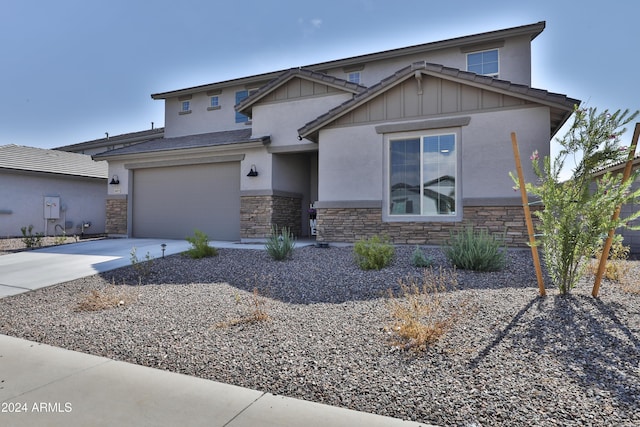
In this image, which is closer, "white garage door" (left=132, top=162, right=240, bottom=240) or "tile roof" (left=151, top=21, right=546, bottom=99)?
"tile roof" (left=151, top=21, right=546, bottom=99)

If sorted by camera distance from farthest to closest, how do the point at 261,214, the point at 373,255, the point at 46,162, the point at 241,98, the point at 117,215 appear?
1. the point at 46,162
2. the point at 241,98
3. the point at 117,215
4. the point at 261,214
5. the point at 373,255

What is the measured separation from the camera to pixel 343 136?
10.1m

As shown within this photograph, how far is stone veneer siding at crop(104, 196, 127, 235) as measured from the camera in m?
14.4

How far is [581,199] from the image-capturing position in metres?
4.47

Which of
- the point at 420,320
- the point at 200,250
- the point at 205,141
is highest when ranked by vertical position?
the point at 205,141

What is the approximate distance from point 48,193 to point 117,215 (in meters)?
4.91

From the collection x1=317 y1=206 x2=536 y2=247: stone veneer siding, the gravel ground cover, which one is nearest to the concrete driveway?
the gravel ground cover

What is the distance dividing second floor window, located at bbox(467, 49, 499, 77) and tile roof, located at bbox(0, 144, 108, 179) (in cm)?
1786

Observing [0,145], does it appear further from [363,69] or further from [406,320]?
[406,320]

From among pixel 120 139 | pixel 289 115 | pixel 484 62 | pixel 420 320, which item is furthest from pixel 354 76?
pixel 120 139

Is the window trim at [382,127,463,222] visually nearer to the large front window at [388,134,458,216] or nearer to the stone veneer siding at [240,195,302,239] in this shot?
the large front window at [388,134,458,216]

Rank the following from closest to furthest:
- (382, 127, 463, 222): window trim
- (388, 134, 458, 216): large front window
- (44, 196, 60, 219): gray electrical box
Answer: (382, 127, 463, 222): window trim
(388, 134, 458, 216): large front window
(44, 196, 60, 219): gray electrical box

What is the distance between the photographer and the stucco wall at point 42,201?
15.4 meters

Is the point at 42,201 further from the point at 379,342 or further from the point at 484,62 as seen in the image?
the point at 484,62
